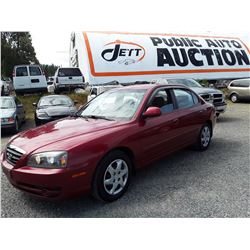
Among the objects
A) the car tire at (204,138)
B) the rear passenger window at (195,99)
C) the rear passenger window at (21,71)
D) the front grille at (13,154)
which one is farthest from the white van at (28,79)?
the front grille at (13,154)

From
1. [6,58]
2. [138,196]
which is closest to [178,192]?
[138,196]

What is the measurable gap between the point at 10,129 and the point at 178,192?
6.78m

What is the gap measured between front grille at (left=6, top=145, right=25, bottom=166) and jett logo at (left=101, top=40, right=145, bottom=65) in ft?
50.2

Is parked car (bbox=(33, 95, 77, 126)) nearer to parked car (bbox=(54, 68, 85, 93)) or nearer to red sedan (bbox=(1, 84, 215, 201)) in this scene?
red sedan (bbox=(1, 84, 215, 201))

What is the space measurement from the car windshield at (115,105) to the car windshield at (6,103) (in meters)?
5.92

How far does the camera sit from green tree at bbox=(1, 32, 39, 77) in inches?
1496

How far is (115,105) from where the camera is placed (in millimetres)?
4359

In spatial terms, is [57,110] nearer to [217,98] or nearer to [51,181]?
[217,98]

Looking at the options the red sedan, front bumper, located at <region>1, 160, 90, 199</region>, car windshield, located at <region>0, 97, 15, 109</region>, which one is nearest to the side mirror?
the red sedan

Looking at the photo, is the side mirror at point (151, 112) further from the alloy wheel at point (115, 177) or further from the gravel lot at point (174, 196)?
the gravel lot at point (174, 196)

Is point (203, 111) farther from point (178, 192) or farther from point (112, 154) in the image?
A: point (112, 154)

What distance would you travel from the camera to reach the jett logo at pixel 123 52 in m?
18.2

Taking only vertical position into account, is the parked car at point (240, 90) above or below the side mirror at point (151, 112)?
below

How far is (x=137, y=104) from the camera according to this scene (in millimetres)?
4152
